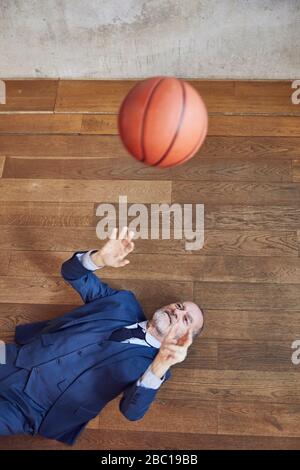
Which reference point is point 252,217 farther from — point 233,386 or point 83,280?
point 83,280

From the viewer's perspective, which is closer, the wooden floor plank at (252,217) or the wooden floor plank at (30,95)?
the wooden floor plank at (252,217)

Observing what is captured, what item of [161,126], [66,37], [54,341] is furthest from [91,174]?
[161,126]

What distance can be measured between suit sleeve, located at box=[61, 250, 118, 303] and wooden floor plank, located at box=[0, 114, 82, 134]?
969 millimetres

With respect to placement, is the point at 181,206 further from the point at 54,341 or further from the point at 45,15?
the point at 45,15

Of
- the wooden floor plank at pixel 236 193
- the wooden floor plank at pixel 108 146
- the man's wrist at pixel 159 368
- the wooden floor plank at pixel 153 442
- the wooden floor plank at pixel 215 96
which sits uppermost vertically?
the wooden floor plank at pixel 215 96

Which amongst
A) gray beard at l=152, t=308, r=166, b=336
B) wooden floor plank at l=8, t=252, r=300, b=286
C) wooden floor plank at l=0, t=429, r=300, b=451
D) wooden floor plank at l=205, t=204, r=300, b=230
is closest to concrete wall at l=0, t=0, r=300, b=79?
wooden floor plank at l=205, t=204, r=300, b=230

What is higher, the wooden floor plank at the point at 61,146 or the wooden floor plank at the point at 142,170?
the wooden floor plank at the point at 61,146

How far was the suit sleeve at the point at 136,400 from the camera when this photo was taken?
2.11m

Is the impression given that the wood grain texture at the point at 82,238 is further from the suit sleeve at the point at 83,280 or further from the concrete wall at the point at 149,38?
the concrete wall at the point at 149,38

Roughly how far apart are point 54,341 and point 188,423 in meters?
0.63

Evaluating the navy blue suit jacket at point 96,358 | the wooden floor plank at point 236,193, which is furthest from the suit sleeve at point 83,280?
the wooden floor plank at point 236,193

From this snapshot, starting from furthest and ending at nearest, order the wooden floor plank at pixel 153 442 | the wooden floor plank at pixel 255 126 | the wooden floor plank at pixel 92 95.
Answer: the wooden floor plank at pixel 92 95 → the wooden floor plank at pixel 255 126 → the wooden floor plank at pixel 153 442

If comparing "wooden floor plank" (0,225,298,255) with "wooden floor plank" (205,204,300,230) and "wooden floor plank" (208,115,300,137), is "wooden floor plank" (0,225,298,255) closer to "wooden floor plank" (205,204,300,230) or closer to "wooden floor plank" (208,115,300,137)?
"wooden floor plank" (205,204,300,230)

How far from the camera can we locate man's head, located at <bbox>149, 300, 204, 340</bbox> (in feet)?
7.44
